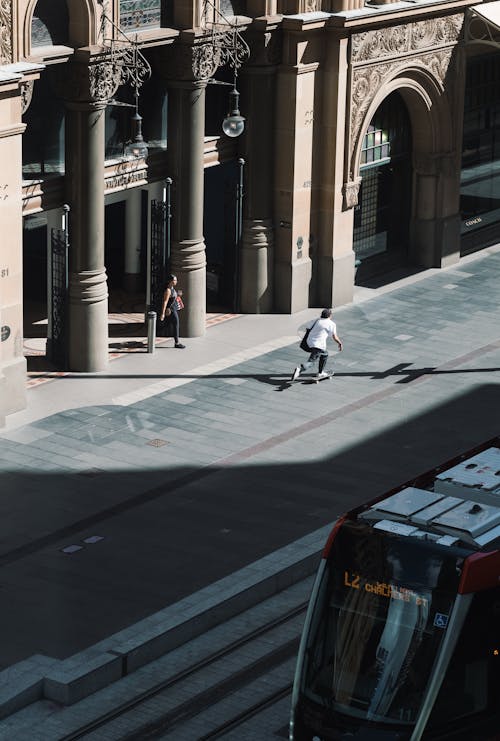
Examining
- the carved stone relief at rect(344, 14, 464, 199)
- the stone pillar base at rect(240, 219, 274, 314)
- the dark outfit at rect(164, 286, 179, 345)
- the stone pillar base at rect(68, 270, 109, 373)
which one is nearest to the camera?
the stone pillar base at rect(68, 270, 109, 373)

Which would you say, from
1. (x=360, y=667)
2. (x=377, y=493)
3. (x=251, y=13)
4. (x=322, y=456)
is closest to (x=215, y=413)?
(x=322, y=456)

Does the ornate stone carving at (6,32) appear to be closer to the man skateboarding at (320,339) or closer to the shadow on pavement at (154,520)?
the shadow on pavement at (154,520)

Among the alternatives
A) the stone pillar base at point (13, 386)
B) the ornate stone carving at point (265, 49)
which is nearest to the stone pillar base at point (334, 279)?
the ornate stone carving at point (265, 49)

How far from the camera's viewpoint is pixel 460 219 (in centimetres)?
4200

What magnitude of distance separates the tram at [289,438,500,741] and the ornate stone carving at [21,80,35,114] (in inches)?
552

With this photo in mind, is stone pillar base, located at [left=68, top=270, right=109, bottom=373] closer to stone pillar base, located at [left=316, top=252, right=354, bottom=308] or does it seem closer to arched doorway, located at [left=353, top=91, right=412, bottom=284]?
stone pillar base, located at [left=316, top=252, right=354, bottom=308]

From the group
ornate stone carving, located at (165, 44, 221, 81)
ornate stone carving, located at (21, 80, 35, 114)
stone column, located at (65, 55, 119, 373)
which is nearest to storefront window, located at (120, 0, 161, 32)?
ornate stone carving, located at (165, 44, 221, 81)

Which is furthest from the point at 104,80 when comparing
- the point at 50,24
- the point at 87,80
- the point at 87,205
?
the point at 87,205

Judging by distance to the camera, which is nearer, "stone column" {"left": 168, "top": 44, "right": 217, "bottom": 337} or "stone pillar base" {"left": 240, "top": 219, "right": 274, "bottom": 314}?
"stone column" {"left": 168, "top": 44, "right": 217, "bottom": 337}

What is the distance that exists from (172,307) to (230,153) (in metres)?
4.36

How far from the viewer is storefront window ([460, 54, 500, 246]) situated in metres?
42.1

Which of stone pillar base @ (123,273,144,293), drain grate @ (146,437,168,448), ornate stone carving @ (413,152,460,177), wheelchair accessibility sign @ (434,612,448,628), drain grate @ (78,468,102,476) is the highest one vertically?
ornate stone carving @ (413,152,460,177)

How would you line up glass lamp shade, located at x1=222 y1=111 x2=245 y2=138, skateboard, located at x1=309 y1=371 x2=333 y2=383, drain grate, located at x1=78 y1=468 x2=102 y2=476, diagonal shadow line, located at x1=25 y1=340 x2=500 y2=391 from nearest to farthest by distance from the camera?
drain grate, located at x1=78 y1=468 x2=102 y2=476 → diagonal shadow line, located at x1=25 y1=340 x2=500 y2=391 → skateboard, located at x1=309 y1=371 x2=333 y2=383 → glass lamp shade, located at x1=222 y1=111 x2=245 y2=138

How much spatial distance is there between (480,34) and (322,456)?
54.4 ft
